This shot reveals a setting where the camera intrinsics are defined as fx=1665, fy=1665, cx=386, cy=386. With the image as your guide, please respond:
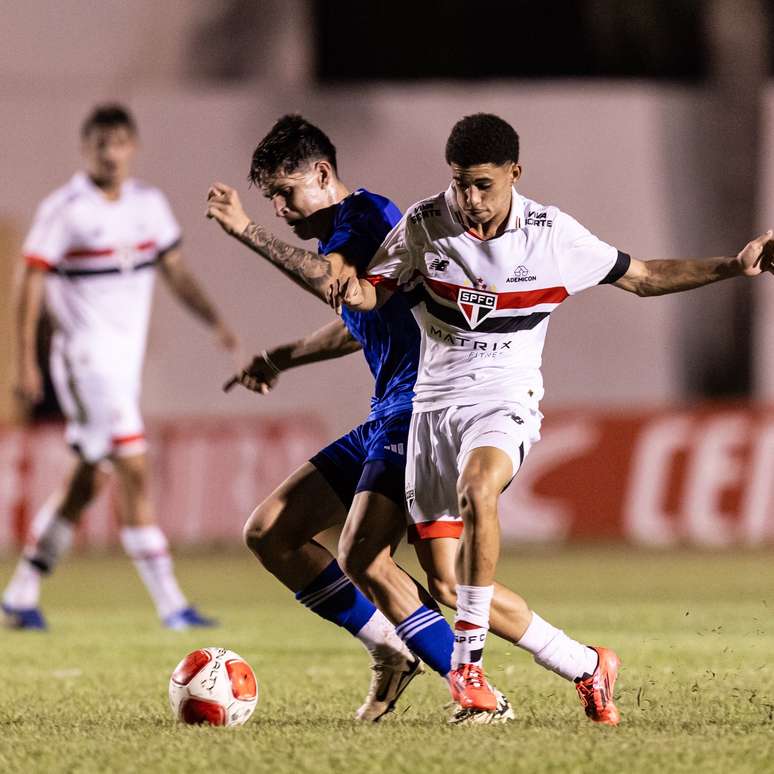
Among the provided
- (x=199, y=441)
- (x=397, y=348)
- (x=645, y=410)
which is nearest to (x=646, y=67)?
(x=645, y=410)

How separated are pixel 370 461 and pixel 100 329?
4.50 meters

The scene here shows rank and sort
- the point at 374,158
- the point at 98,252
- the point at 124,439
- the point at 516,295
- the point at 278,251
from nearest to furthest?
the point at 278,251 < the point at 516,295 < the point at 124,439 < the point at 98,252 < the point at 374,158

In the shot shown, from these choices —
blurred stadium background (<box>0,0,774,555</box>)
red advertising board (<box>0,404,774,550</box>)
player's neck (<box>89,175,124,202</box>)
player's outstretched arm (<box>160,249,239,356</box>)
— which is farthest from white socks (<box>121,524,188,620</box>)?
blurred stadium background (<box>0,0,774,555</box>)

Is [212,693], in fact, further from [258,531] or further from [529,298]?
[529,298]

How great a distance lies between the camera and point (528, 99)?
18.8 meters

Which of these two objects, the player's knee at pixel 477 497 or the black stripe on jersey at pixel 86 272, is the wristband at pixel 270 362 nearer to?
the player's knee at pixel 477 497

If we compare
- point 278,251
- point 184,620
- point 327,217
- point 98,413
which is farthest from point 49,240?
point 278,251

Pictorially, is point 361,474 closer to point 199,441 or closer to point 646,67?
point 199,441

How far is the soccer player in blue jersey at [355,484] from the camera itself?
5719 mm

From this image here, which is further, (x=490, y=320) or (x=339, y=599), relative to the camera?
(x=339, y=599)

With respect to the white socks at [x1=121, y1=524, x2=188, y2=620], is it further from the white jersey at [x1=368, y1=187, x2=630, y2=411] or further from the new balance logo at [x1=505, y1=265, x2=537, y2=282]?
the new balance logo at [x1=505, y1=265, x2=537, y2=282]

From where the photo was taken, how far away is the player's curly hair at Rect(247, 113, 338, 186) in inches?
232

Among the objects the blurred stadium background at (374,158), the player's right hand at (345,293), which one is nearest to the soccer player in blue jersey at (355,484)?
the player's right hand at (345,293)

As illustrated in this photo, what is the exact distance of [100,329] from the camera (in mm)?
9977
